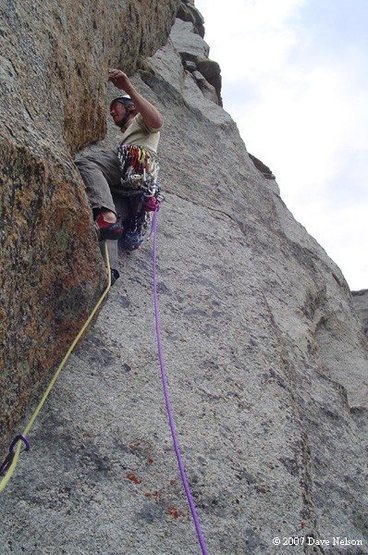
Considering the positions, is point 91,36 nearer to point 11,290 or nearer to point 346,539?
point 11,290

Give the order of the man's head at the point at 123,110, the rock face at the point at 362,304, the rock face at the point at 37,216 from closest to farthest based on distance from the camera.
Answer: the rock face at the point at 37,216 → the man's head at the point at 123,110 → the rock face at the point at 362,304

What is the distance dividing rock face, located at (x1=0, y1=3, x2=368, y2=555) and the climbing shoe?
19.2 inches

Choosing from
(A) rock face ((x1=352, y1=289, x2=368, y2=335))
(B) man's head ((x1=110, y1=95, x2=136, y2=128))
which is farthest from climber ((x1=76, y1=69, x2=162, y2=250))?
(A) rock face ((x1=352, y1=289, x2=368, y2=335))

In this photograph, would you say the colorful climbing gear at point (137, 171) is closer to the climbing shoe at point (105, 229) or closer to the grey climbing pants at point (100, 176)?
the grey climbing pants at point (100, 176)

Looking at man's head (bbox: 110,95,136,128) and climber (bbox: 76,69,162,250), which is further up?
man's head (bbox: 110,95,136,128)

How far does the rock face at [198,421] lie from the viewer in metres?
2.90

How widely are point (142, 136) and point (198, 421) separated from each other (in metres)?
2.71

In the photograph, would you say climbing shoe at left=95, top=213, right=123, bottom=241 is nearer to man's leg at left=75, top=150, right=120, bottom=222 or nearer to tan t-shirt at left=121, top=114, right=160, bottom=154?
man's leg at left=75, top=150, right=120, bottom=222

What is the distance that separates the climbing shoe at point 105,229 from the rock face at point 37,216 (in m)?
0.56

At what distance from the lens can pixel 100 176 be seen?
4449mm

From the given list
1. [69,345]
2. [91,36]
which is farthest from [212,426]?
[91,36]

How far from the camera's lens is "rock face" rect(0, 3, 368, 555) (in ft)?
9.53

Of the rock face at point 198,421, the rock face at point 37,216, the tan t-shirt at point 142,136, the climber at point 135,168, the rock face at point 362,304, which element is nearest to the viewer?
the rock face at point 37,216

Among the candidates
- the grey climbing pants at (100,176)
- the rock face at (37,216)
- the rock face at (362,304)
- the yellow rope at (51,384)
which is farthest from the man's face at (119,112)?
the rock face at (362,304)
